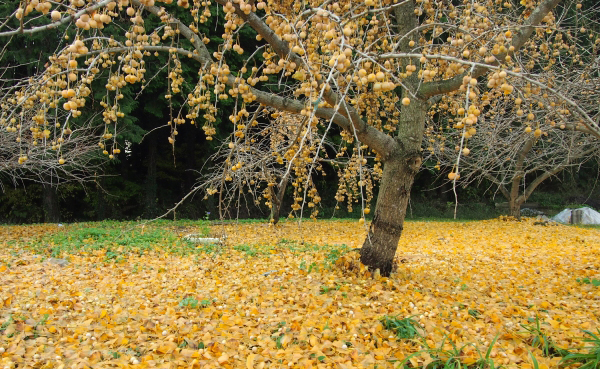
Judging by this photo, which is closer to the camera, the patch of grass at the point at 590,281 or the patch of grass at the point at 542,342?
the patch of grass at the point at 542,342

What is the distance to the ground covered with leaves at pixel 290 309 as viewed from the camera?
238cm

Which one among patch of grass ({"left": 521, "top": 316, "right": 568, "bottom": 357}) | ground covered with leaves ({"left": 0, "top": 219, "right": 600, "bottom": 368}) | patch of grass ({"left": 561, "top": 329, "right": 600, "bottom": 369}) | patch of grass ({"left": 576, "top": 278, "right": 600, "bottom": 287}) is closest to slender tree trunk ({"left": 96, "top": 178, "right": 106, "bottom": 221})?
ground covered with leaves ({"left": 0, "top": 219, "right": 600, "bottom": 368})

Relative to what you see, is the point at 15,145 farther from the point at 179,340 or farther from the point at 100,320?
the point at 179,340

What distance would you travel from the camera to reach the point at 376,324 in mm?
2750

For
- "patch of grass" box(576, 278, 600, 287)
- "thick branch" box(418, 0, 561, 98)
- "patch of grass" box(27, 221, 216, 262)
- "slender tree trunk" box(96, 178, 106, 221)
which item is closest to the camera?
"thick branch" box(418, 0, 561, 98)

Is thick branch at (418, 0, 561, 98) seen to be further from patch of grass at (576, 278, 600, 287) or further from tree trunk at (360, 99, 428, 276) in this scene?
patch of grass at (576, 278, 600, 287)

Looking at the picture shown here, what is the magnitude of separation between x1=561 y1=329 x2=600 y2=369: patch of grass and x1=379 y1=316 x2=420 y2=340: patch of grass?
77 cm

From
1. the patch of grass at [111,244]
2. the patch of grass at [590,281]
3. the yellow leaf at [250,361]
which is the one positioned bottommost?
the yellow leaf at [250,361]

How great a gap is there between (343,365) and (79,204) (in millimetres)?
10996

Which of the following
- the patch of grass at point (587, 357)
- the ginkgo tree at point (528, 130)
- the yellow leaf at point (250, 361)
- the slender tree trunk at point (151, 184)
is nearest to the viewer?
the patch of grass at point (587, 357)

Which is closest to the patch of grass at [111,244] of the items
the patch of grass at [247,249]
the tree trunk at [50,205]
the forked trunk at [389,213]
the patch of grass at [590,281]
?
the patch of grass at [247,249]

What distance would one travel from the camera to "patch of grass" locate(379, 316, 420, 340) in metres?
2.62

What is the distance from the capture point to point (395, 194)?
12.1ft

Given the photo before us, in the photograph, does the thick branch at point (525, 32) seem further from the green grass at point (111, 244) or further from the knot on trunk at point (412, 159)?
the green grass at point (111, 244)
